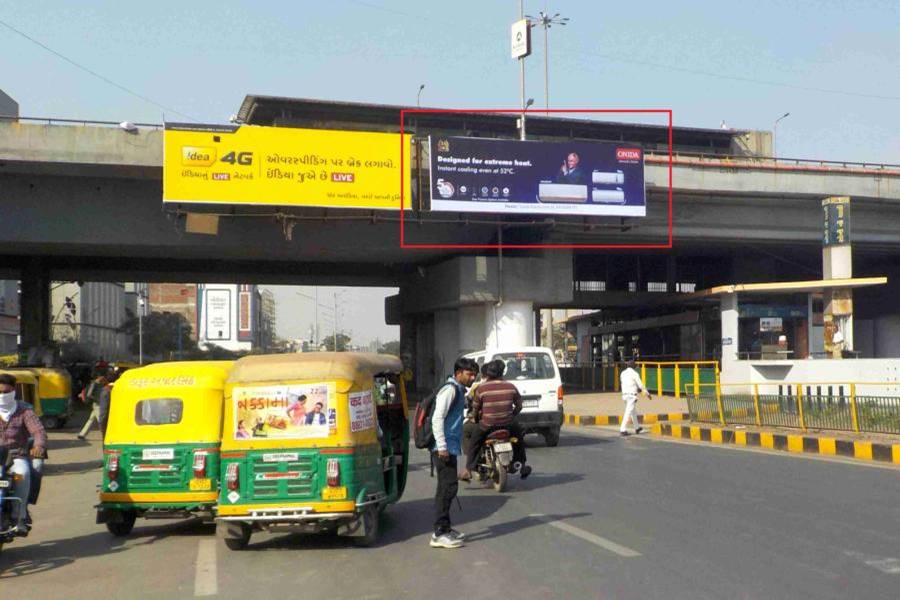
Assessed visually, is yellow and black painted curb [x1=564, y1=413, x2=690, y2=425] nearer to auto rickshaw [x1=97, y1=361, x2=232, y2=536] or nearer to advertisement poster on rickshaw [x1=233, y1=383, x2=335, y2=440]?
auto rickshaw [x1=97, y1=361, x2=232, y2=536]

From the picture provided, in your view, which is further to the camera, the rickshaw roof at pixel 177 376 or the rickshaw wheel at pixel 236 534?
the rickshaw roof at pixel 177 376

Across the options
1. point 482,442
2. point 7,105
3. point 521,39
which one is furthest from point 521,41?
point 7,105

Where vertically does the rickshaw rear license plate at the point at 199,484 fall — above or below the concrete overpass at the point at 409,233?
below

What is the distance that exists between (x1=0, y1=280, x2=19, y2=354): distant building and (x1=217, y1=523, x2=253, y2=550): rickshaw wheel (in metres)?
64.2

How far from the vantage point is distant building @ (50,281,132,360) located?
7881 cm

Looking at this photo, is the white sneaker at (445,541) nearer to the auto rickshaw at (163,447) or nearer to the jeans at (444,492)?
the jeans at (444,492)

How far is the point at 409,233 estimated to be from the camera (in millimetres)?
34156

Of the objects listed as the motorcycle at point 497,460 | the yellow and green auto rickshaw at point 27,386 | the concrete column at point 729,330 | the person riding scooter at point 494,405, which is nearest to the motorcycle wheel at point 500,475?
the motorcycle at point 497,460

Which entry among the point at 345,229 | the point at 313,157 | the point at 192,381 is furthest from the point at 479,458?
the point at 345,229

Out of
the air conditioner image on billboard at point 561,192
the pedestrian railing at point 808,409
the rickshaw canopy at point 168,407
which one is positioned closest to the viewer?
the rickshaw canopy at point 168,407

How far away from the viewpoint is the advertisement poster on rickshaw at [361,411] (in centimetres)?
866

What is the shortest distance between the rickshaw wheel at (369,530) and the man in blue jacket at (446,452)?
588mm

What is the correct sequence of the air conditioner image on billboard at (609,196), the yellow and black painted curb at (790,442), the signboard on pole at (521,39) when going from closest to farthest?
1. the yellow and black painted curb at (790,442)
2. the air conditioner image on billboard at (609,196)
3. the signboard on pole at (521,39)

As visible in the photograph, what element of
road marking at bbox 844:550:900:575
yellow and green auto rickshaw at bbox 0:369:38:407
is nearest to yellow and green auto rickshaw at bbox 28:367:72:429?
yellow and green auto rickshaw at bbox 0:369:38:407
